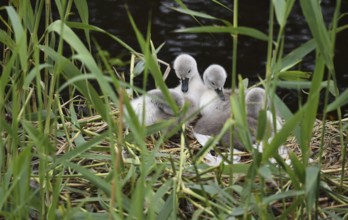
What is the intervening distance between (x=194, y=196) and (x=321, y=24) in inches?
28.5

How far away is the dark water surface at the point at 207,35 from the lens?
7035 mm

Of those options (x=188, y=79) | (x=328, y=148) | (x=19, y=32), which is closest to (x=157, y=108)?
(x=188, y=79)

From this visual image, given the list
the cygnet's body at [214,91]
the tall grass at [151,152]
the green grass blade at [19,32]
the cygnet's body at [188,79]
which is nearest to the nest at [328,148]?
the tall grass at [151,152]

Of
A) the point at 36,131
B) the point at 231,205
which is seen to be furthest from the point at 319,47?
the point at 36,131

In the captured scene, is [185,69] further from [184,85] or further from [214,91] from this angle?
[214,91]

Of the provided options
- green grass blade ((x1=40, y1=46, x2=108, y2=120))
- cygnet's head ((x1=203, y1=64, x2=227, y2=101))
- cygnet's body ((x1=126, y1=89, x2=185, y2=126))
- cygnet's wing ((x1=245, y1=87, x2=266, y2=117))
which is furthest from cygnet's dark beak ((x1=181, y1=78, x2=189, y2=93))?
green grass blade ((x1=40, y1=46, x2=108, y2=120))

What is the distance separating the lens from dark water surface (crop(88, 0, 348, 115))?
7035 millimetres

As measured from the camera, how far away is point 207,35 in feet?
24.1

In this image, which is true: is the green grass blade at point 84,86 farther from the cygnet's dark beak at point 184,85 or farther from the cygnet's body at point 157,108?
the cygnet's dark beak at point 184,85

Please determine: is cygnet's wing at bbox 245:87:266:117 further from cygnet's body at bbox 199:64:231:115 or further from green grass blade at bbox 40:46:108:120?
green grass blade at bbox 40:46:108:120

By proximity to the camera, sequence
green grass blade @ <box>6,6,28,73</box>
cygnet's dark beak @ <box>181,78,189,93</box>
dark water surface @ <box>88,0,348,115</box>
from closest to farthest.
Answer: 1. green grass blade @ <box>6,6,28,73</box>
2. cygnet's dark beak @ <box>181,78,189,93</box>
3. dark water surface @ <box>88,0,348,115</box>

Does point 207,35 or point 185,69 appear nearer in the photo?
point 185,69

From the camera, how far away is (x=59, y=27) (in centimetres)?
272

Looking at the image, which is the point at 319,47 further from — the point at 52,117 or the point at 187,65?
the point at 187,65
